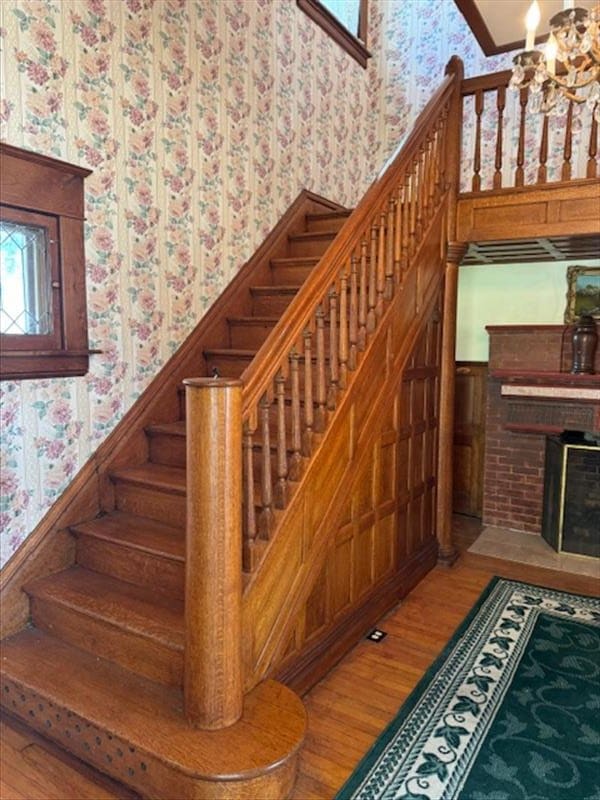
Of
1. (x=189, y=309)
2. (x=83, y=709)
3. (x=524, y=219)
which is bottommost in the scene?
(x=83, y=709)

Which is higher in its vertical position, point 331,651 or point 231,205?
point 231,205

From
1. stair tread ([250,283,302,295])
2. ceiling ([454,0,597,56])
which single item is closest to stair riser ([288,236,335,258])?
stair tread ([250,283,302,295])

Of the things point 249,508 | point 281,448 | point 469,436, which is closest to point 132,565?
point 249,508

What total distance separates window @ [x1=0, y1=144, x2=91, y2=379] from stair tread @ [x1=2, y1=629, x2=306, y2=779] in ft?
3.72

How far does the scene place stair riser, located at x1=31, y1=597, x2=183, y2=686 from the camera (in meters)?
1.96

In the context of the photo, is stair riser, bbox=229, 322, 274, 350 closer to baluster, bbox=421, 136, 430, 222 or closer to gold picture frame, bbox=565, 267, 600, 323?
baluster, bbox=421, 136, 430, 222

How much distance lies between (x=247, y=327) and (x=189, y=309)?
0.37 metres

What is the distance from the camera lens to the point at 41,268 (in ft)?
7.84

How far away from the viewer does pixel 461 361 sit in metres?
4.93

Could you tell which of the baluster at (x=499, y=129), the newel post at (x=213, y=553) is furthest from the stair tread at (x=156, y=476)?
the baluster at (x=499, y=129)

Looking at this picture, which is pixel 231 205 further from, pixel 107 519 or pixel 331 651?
pixel 331 651

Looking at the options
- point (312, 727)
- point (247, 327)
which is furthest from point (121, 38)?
point (312, 727)

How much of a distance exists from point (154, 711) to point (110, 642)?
14.4 inches

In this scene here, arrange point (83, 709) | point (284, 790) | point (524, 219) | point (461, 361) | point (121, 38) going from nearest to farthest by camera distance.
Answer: point (284, 790) < point (83, 709) < point (121, 38) < point (524, 219) < point (461, 361)
